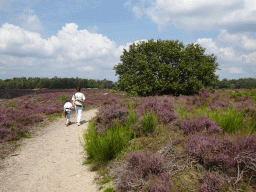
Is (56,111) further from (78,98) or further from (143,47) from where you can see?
(143,47)

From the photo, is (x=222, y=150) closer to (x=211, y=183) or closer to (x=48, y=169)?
(x=211, y=183)

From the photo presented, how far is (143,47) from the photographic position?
18438 millimetres

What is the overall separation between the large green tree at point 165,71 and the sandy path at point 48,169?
11128 millimetres

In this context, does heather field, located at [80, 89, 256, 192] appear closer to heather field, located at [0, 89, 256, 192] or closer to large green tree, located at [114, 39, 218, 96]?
heather field, located at [0, 89, 256, 192]

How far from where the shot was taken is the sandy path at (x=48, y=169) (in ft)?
13.4

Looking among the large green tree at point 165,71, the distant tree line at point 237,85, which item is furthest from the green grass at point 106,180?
the distant tree line at point 237,85

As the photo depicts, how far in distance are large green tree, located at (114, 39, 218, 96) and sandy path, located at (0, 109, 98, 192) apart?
36.5ft

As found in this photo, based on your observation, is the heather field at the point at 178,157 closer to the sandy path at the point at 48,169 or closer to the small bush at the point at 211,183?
the small bush at the point at 211,183

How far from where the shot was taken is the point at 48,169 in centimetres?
498

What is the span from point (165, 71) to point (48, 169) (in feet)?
47.7

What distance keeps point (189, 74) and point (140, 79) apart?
18.9ft

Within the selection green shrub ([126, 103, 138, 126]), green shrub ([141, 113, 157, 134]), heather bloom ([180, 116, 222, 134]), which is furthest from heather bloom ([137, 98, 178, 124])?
heather bloom ([180, 116, 222, 134])

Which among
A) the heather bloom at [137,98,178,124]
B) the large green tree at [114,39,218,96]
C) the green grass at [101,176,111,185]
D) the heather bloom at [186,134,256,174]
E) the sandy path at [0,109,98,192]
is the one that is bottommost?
the sandy path at [0,109,98,192]

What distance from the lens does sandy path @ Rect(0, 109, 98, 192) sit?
4.08 meters
